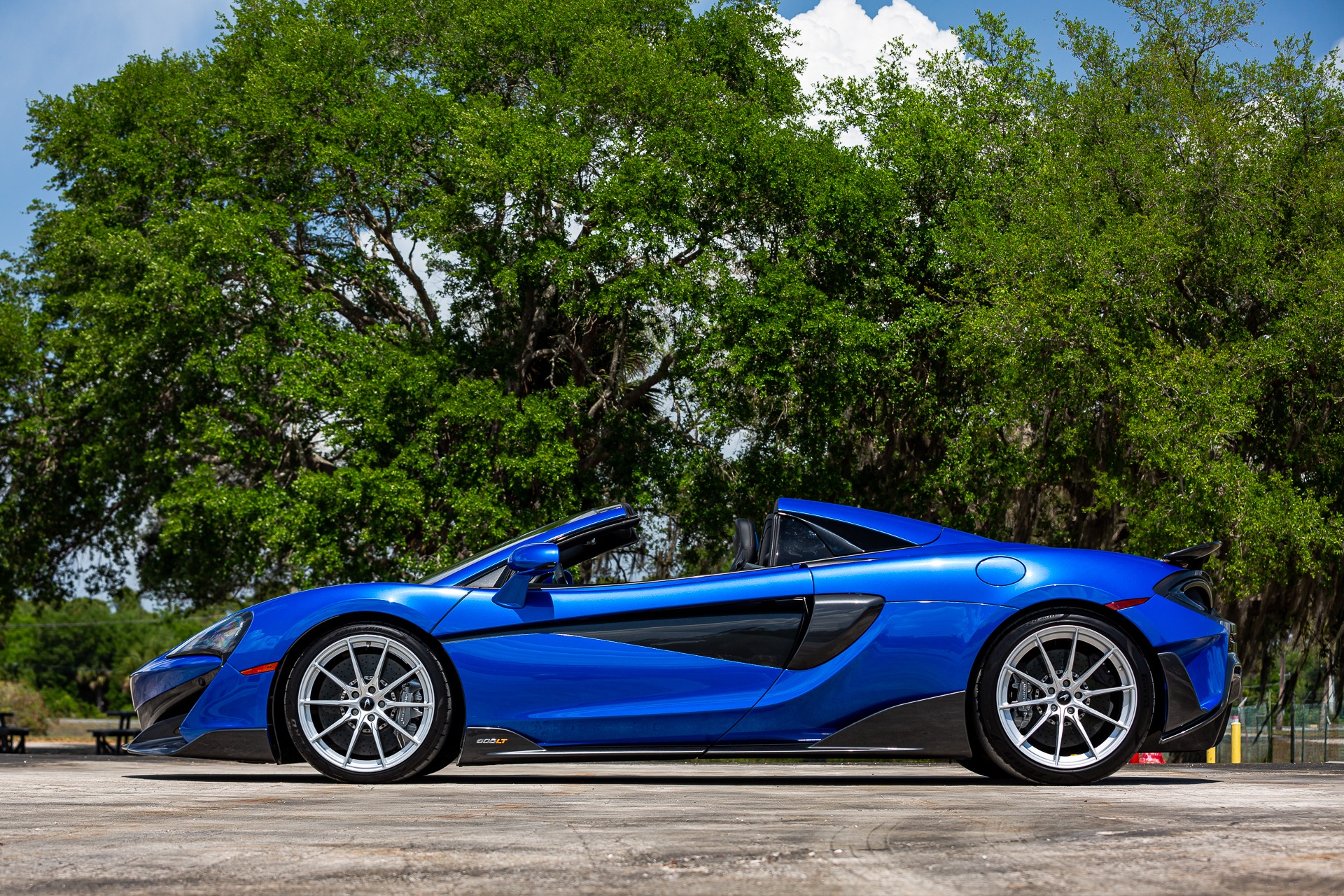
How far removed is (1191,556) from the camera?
5.25 meters

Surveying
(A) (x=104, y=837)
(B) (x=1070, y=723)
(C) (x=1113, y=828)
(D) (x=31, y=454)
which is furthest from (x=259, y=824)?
(D) (x=31, y=454)

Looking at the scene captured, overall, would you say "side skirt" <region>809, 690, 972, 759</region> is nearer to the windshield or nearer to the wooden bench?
the windshield

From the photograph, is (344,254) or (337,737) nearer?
(337,737)

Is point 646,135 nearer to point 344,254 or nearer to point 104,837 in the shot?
point 344,254

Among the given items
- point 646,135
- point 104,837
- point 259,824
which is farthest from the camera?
point 646,135

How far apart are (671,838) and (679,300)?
14336mm

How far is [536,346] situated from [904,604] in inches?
613

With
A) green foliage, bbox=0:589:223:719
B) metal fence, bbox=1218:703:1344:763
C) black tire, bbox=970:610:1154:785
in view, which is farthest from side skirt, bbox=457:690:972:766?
green foliage, bbox=0:589:223:719

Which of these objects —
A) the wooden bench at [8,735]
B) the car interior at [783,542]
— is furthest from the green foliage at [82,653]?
the car interior at [783,542]

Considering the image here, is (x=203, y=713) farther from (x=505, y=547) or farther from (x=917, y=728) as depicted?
(x=917, y=728)

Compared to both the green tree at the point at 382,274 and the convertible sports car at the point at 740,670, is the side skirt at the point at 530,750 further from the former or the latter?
the green tree at the point at 382,274

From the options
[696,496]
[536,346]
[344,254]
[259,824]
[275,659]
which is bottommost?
[259,824]

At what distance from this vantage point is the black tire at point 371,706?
5.10 m

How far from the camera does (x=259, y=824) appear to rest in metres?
3.42
